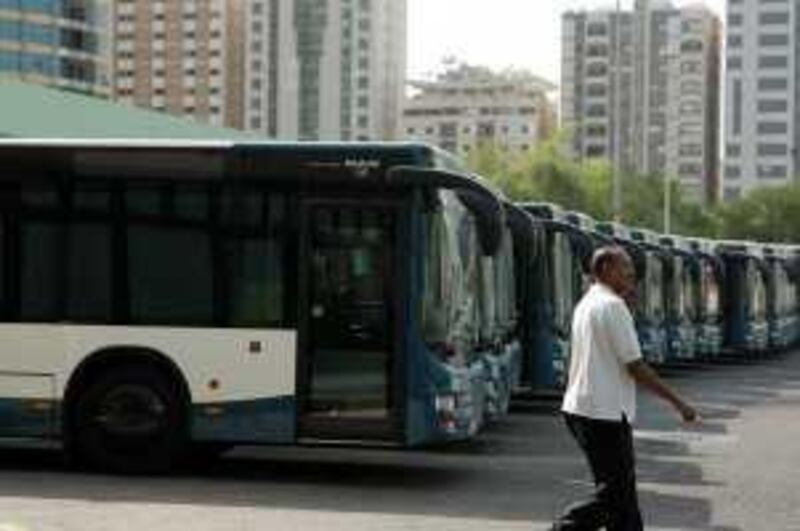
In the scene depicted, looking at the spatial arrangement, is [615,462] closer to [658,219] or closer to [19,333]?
[19,333]

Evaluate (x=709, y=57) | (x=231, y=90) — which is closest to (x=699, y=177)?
(x=709, y=57)

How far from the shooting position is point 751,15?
140 m

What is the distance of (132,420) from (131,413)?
2.4 inches

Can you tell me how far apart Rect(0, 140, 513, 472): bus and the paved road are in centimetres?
54

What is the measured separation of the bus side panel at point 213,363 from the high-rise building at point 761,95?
410ft

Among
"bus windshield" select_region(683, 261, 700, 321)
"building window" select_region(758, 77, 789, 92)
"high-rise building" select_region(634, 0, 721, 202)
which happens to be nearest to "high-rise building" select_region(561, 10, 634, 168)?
"high-rise building" select_region(634, 0, 721, 202)

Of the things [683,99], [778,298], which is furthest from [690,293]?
[683,99]

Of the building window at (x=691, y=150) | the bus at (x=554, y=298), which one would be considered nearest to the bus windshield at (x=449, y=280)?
the bus at (x=554, y=298)

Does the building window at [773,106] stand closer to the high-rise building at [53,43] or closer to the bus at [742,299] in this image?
the high-rise building at [53,43]

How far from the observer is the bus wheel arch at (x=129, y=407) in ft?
51.0

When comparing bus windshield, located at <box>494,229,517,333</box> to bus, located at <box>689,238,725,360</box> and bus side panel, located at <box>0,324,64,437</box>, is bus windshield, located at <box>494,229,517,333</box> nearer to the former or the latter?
bus side panel, located at <box>0,324,64,437</box>

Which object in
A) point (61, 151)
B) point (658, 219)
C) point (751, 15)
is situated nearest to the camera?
point (61, 151)

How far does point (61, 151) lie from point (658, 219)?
89.4m

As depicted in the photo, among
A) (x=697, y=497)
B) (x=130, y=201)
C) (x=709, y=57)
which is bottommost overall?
(x=697, y=497)
